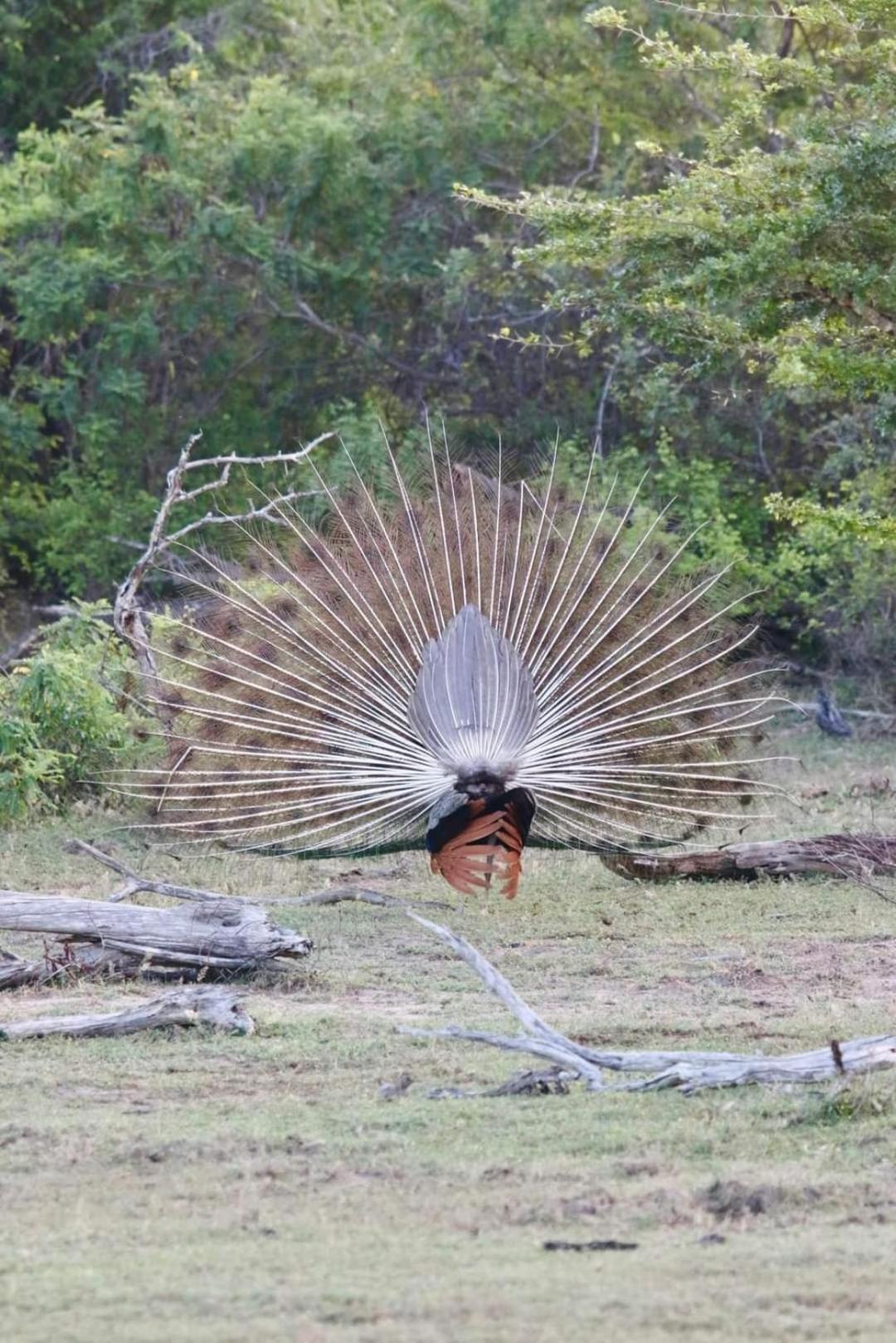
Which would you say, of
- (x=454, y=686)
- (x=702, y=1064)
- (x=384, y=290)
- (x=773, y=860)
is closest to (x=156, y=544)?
(x=454, y=686)

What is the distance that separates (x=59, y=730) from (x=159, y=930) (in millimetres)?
4103

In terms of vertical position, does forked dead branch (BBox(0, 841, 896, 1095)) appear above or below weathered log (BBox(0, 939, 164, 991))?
above

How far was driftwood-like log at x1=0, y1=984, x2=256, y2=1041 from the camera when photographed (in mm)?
6594

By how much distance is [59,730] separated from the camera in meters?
11.3

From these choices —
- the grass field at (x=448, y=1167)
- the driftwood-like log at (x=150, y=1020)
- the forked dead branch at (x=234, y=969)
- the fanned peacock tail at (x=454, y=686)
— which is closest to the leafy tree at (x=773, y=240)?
the fanned peacock tail at (x=454, y=686)

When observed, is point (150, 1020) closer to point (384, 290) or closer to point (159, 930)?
point (159, 930)

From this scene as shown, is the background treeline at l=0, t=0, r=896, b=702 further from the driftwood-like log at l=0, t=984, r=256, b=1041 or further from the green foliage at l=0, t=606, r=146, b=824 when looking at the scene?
the driftwood-like log at l=0, t=984, r=256, b=1041

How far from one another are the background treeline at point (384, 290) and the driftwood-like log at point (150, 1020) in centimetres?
886

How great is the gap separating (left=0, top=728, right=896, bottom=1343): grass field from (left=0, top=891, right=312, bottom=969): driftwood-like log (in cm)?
18

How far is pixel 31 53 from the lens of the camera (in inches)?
832

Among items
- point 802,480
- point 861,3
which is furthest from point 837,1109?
point 802,480

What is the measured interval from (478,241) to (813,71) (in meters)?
7.92

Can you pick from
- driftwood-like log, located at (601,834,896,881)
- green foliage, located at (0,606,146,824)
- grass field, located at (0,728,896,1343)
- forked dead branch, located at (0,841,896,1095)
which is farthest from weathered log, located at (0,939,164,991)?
green foliage, located at (0,606,146,824)

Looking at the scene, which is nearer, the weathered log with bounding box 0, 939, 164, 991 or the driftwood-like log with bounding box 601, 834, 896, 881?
the weathered log with bounding box 0, 939, 164, 991
